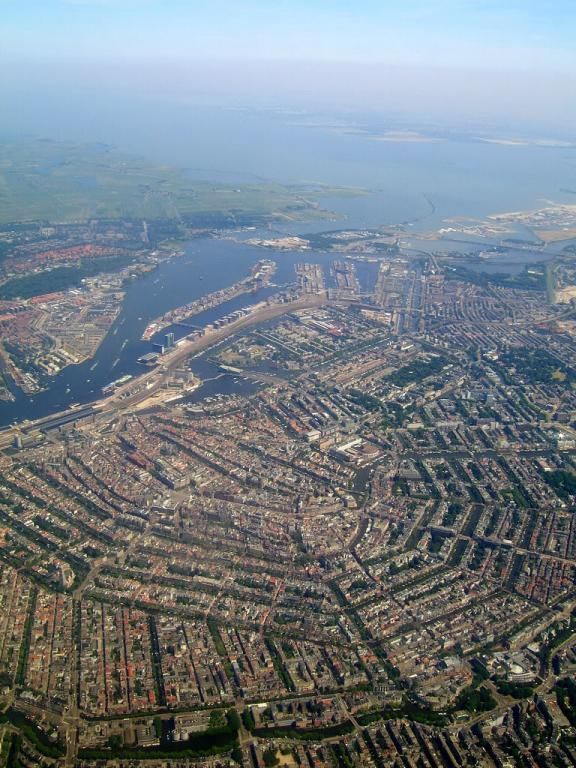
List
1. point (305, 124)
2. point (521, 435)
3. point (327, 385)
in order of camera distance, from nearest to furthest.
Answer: point (521, 435) < point (327, 385) < point (305, 124)

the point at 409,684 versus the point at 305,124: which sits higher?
the point at 305,124

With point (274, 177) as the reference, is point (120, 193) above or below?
below

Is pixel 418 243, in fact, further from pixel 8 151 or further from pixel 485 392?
pixel 8 151

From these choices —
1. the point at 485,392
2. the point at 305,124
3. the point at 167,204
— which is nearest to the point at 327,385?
the point at 485,392

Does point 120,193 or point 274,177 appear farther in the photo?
point 274,177

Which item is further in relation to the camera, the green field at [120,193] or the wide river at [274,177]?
the green field at [120,193]

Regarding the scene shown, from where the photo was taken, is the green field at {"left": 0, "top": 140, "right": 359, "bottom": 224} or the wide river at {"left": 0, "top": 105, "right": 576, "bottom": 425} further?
the green field at {"left": 0, "top": 140, "right": 359, "bottom": 224}

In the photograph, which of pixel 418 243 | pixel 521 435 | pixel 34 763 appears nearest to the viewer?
pixel 34 763

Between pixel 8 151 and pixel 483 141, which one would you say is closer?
pixel 8 151
